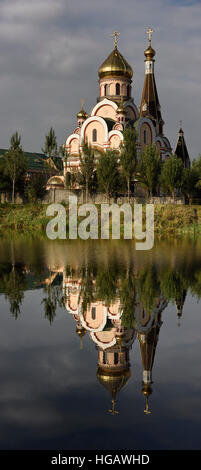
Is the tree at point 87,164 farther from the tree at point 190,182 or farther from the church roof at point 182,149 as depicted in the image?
the church roof at point 182,149

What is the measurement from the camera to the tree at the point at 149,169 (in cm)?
3750

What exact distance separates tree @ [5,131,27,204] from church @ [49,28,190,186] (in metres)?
4.91

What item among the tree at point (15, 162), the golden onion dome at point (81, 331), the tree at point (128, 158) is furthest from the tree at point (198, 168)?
the golden onion dome at point (81, 331)

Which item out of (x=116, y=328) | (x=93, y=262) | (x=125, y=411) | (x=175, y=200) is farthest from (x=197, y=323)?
(x=175, y=200)

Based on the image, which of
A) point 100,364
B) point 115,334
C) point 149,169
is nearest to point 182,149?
point 149,169

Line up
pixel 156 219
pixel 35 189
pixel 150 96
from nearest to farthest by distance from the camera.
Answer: pixel 156 219, pixel 35 189, pixel 150 96

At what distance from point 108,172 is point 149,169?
3.43 meters

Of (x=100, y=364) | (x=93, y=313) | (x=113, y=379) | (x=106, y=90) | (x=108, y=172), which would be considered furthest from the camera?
(x=106, y=90)

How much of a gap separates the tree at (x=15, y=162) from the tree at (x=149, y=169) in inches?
419

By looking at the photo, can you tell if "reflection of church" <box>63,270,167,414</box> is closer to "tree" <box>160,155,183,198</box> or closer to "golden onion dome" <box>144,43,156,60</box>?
"tree" <box>160,155,183,198</box>

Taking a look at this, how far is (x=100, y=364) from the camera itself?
5.20 m

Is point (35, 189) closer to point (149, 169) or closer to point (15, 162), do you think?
point (15, 162)

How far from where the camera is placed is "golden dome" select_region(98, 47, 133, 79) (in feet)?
150

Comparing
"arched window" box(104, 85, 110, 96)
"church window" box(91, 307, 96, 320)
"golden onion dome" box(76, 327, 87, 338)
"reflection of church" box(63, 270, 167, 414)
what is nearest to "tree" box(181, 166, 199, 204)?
"arched window" box(104, 85, 110, 96)
